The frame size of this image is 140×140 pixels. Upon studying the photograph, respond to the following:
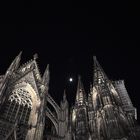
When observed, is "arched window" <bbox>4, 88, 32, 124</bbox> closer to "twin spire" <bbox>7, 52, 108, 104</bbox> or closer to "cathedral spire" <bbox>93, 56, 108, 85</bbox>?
"twin spire" <bbox>7, 52, 108, 104</bbox>

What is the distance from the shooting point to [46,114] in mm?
26969

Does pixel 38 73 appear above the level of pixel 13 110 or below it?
above

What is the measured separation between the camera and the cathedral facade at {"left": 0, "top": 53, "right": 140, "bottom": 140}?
23.1 m

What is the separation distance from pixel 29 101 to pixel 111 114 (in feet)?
34.2

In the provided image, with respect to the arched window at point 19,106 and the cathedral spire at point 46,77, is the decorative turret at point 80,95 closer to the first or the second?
the cathedral spire at point 46,77

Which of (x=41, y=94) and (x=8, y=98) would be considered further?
(x=41, y=94)

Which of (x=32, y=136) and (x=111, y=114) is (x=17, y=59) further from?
(x=111, y=114)

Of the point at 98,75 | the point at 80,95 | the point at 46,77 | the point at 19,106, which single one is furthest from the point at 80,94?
the point at 19,106

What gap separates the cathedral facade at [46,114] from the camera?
2314cm

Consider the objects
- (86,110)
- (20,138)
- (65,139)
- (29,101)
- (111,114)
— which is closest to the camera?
(20,138)

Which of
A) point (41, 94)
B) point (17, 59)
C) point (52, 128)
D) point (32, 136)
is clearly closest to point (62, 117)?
point (52, 128)

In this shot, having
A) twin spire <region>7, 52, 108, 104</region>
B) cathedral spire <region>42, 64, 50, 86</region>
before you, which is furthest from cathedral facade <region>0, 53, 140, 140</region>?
twin spire <region>7, 52, 108, 104</region>

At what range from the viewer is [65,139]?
24.1 meters

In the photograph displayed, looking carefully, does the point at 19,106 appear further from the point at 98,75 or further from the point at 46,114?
the point at 98,75
